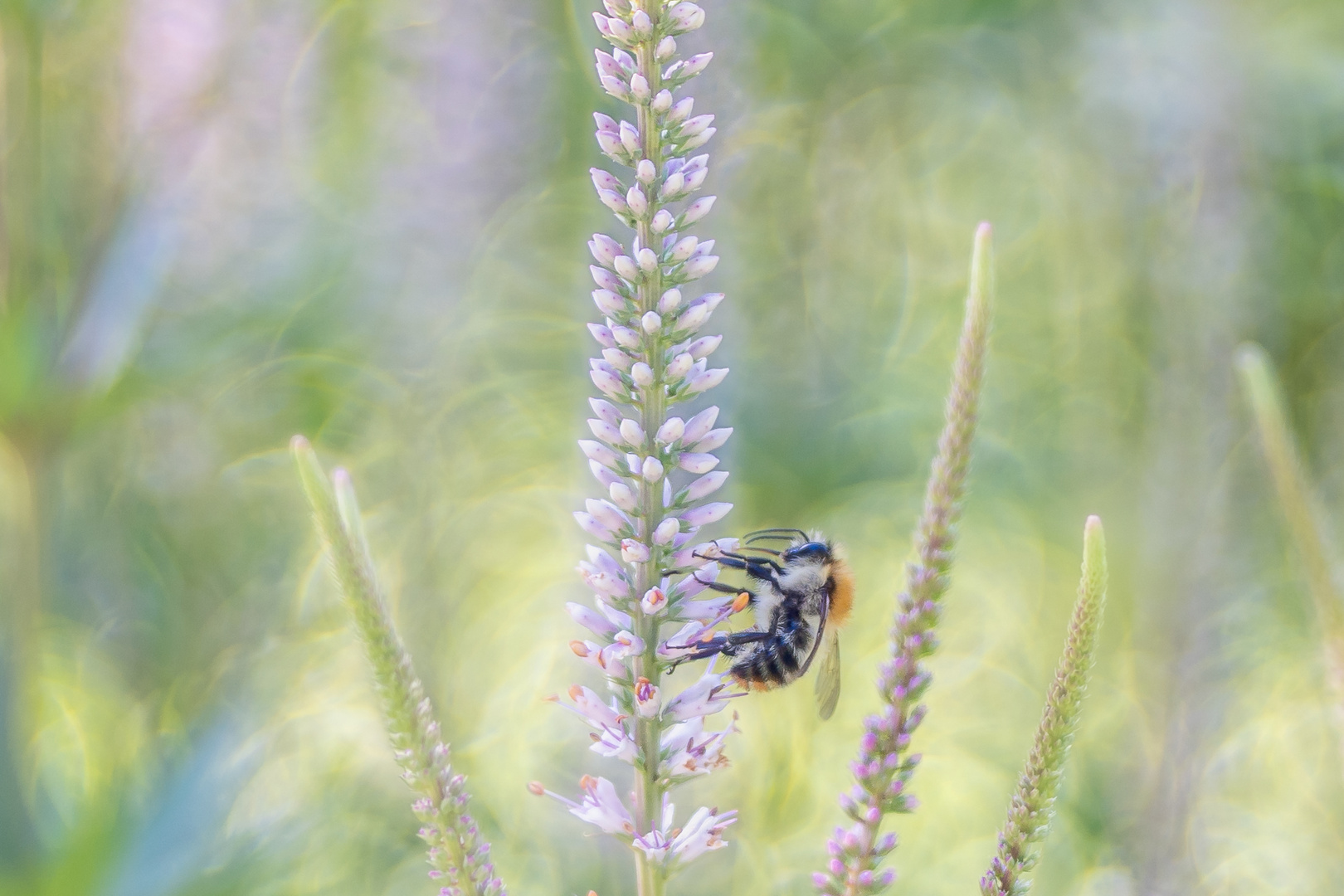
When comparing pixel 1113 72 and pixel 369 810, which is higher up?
pixel 1113 72

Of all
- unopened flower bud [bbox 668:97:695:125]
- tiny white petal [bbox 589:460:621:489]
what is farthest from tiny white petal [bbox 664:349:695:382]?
unopened flower bud [bbox 668:97:695:125]

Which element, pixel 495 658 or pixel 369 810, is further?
pixel 495 658

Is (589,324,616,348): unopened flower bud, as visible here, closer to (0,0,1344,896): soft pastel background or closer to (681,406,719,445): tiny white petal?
(681,406,719,445): tiny white petal

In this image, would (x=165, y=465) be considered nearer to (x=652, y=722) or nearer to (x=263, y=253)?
(x=263, y=253)

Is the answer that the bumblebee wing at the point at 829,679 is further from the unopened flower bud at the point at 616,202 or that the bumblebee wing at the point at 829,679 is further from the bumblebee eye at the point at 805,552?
the unopened flower bud at the point at 616,202

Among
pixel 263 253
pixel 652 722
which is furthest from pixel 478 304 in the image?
pixel 652 722

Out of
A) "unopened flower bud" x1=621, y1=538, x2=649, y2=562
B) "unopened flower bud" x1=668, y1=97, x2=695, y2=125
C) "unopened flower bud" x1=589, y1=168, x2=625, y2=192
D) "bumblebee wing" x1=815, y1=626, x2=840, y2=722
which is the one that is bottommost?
"bumblebee wing" x1=815, y1=626, x2=840, y2=722

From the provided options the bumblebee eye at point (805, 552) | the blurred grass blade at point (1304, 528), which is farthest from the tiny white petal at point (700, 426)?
the bumblebee eye at point (805, 552)
